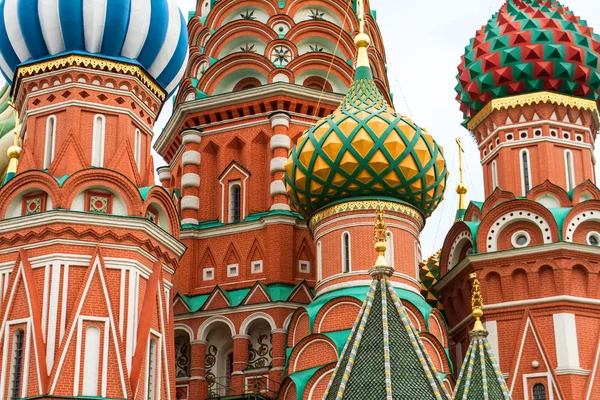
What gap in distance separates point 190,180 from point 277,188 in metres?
1.64

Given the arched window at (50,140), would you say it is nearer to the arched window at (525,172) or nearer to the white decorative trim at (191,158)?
the white decorative trim at (191,158)

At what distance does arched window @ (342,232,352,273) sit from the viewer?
18.4 metres

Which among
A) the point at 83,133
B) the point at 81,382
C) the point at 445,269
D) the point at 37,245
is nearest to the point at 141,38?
the point at 83,133

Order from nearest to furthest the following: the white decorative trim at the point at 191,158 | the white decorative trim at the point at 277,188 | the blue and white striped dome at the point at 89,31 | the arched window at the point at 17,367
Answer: the arched window at the point at 17,367 < the blue and white striped dome at the point at 89,31 < the white decorative trim at the point at 277,188 < the white decorative trim at the point at 191,158

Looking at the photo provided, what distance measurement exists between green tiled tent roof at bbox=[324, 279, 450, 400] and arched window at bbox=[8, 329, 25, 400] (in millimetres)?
4772

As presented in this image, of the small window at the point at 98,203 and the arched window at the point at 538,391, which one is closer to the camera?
the small window at the point at 98,203

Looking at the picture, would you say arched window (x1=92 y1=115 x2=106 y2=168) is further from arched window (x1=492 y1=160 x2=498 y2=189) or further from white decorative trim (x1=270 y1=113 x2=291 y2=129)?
arched window (x1=492 y1=160 x2=498 y2=189)

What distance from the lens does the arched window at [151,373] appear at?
16.8 meters

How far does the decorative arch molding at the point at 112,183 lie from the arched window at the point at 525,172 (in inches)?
260

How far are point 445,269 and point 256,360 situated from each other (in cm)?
369

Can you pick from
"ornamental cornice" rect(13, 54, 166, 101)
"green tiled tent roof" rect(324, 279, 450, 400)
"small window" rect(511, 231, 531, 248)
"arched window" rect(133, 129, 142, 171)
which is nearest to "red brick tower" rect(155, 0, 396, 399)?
"arched window" rect(133, 129, 142, 171)

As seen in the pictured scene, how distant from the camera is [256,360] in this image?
19.7 metres

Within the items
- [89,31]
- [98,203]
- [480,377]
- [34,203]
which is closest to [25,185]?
[34,203]

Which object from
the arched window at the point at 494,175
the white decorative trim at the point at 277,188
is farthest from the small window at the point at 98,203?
the arched window at the point at 494,175
